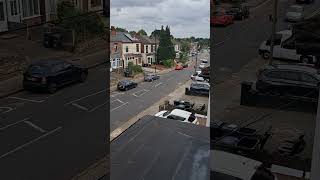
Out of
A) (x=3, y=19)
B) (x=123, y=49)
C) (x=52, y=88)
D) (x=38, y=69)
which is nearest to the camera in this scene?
(x=3, y=19)

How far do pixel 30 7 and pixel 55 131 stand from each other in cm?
68

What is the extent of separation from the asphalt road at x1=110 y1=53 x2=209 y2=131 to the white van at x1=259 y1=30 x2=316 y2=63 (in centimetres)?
69

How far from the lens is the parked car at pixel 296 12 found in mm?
2016

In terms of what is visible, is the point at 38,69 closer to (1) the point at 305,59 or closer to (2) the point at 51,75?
(2) the point at 51,75

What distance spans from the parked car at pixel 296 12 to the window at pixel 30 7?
1301 mm

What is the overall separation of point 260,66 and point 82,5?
3.41 ft

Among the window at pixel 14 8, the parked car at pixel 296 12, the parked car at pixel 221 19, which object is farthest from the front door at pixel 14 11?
the parked car at pixel 296 12

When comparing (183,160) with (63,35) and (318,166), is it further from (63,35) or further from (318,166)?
(63,35)

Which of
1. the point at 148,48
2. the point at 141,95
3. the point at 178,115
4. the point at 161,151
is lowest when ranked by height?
the point at 161,151

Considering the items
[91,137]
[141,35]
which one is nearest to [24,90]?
[91,137]

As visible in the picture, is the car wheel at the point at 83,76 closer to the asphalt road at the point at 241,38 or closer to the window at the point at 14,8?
the window at the point at 14,8

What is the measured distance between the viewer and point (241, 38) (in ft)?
7.09

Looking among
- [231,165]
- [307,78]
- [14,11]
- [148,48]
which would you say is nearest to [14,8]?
[14,11]

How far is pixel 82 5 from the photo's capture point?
2254 millimetres
